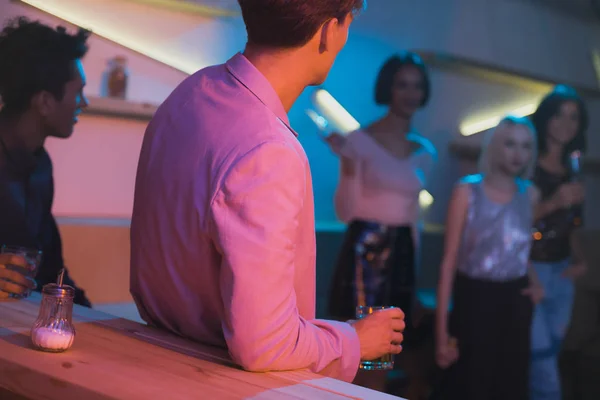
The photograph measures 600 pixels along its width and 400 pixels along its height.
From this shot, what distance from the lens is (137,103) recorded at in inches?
129

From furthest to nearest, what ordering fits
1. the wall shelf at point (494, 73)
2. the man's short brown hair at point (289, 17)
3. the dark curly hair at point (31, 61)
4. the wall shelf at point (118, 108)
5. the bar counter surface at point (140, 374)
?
1. the wall shelf at point (494, 73)
2. the wall shelf at point (118, 108)
3. the dark curly hair at point (31, 61)
4. the man's short brown hair at point (289, 17)
5. the bar counter surface at point (140, 374)

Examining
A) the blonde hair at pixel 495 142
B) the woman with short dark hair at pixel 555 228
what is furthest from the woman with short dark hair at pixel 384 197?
the woman with short dark hair at pixel 555 228

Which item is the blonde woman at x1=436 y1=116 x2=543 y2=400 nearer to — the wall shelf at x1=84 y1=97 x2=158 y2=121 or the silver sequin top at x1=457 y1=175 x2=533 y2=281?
the silver sequin top at x1=457 y1=175 x2=533 y2=281

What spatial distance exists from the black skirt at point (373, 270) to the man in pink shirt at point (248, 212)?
204 cm

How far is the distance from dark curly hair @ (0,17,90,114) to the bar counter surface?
4.36 ft

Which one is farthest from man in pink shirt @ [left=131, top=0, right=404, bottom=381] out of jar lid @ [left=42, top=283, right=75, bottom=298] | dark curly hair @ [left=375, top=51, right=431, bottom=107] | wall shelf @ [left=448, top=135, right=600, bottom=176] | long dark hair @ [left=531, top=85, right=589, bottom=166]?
wall shelf @ [left=448, top=135, right=600, bottom=176]

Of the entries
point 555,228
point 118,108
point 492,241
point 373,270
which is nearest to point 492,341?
point 492,241

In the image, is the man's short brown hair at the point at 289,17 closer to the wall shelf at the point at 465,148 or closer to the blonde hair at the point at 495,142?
the blonde hair at the point at 495,142

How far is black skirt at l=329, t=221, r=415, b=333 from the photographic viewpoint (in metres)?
3.39

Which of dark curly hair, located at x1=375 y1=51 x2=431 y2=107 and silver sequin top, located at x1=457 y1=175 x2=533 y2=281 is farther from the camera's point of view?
dark curly hair, located at x1=375 y1=51 x2=431 y2=107

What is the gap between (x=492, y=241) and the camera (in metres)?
3.34

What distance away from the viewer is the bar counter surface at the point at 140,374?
1055 mm

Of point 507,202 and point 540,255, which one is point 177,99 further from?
point 540,255

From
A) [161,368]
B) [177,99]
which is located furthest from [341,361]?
[177,99]
